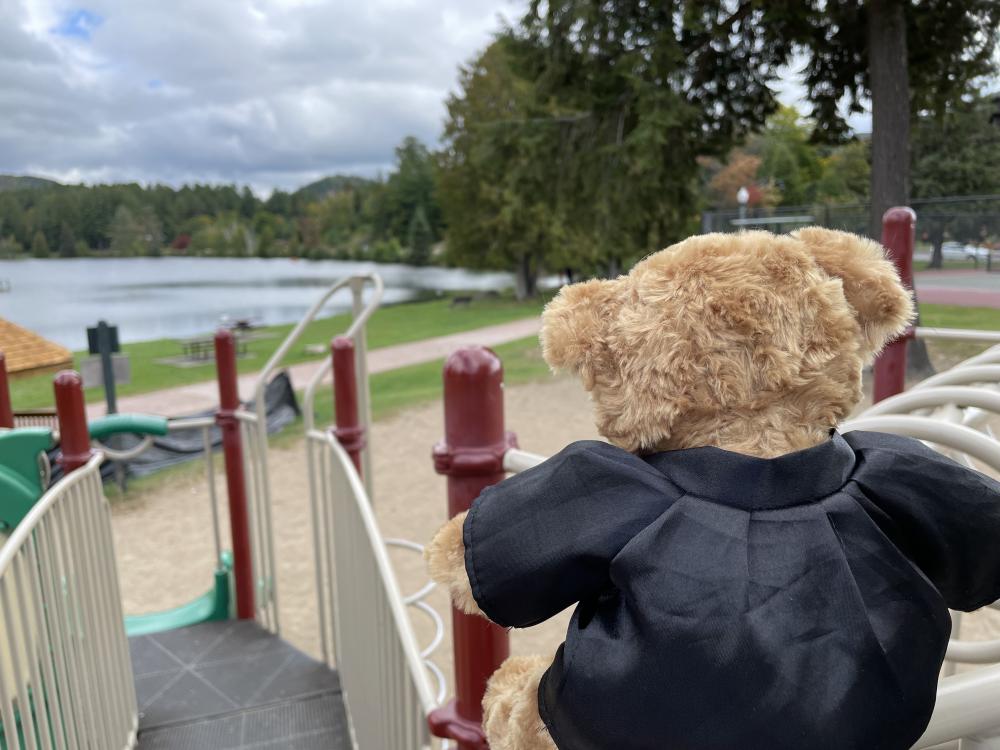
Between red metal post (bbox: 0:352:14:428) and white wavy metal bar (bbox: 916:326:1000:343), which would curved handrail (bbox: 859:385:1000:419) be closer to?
white wavy metal bar (bbox: 916:326:1000:343)

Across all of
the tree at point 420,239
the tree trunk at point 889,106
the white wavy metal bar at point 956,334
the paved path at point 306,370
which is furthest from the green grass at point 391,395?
the tree at point 420,239

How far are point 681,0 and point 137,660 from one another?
10.1 meters

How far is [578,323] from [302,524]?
6336 millimetres

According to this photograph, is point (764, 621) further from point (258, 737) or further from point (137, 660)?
point (137, 660)

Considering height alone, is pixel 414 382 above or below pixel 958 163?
below

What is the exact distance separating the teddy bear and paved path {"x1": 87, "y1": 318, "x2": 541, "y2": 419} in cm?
658

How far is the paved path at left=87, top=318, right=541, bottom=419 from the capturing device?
11891 millimetres

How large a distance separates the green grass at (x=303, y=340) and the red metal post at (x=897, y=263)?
954 cm

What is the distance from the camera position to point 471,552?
0.87 meters

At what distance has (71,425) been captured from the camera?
9.11 feet

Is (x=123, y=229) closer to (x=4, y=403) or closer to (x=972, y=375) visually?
(x=4, y=403)

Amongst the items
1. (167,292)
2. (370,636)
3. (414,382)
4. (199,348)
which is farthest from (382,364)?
(167,292)

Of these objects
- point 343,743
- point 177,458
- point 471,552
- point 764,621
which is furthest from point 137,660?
point 177,458

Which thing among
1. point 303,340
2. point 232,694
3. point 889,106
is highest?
point 889,106
